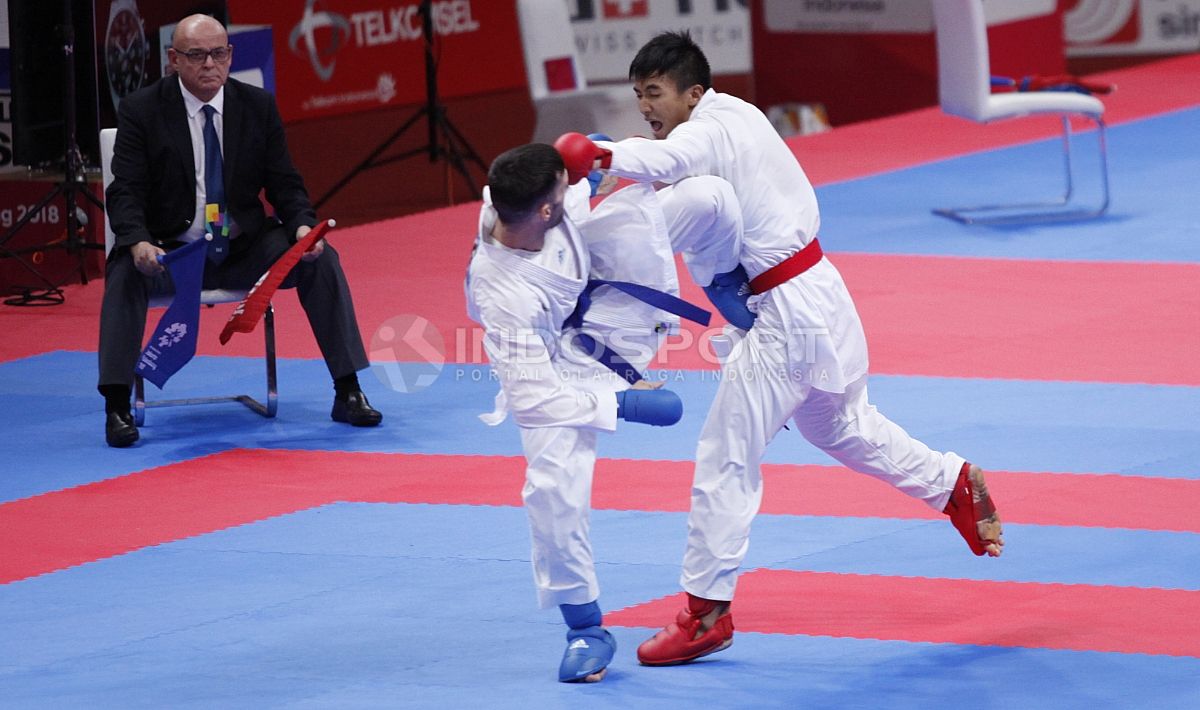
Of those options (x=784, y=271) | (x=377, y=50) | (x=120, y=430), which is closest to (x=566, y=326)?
(x=784, y=271)

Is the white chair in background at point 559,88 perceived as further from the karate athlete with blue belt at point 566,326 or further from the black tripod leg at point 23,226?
the karate athlete with blue belt at point 566,326

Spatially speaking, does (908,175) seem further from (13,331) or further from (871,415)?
(871,415)

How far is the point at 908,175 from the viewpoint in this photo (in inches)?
484

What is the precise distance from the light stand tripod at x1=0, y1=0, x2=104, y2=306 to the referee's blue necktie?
2.25 metres

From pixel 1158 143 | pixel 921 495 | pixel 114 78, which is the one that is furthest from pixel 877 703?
pixel 1158 143

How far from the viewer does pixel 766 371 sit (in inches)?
174

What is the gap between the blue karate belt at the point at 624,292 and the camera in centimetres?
425

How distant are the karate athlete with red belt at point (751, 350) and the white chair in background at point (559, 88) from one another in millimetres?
7871

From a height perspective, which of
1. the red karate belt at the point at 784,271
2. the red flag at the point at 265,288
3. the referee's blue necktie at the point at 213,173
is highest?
the referee's blue necktie at the point at 213,173

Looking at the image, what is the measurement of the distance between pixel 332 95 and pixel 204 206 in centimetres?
636

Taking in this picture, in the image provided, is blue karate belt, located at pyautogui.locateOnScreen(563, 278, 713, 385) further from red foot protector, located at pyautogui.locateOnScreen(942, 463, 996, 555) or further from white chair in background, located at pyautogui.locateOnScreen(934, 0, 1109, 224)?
white chair in background, located at pyautogui.locateOnScreen(934, 0, 1109, 224)

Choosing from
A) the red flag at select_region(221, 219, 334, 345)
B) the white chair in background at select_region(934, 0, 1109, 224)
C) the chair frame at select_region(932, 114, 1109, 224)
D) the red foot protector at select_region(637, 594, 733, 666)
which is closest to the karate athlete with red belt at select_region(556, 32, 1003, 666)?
the red foot protector at select_region(637, 594, 733, 666)

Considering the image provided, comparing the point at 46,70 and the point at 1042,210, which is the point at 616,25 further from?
the point at 46,70
